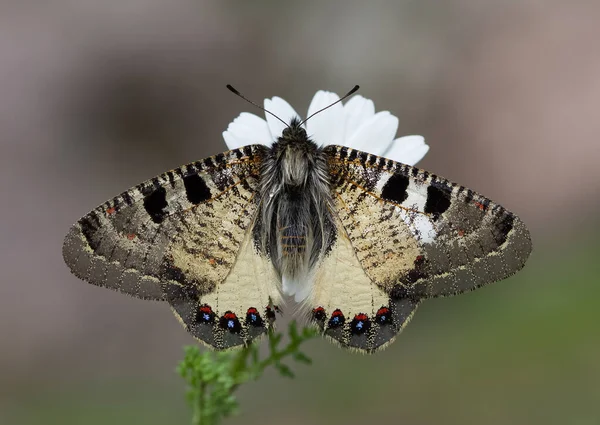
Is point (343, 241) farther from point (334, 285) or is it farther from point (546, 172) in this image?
point (546, 172)

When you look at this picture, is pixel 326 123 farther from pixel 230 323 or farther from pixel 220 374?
pixel 220 374

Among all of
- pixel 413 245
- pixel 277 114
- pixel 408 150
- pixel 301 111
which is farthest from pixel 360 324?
Result: pixel 301 111

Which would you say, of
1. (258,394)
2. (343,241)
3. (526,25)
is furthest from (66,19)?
(343,241)

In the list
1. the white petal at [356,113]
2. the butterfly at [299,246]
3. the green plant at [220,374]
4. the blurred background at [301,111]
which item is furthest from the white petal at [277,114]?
the blurred background at [301,111]

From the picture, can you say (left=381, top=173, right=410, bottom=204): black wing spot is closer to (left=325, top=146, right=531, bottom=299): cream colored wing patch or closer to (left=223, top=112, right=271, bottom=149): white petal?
(left=325, top=146, right=531, bottom=299): cream colored wing patch

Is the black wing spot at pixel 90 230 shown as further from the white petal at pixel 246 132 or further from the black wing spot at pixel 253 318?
the white petal at pixel 246 132

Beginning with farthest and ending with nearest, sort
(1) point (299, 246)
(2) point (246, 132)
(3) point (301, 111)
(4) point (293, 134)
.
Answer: (3) point (301, 111), (2) point (246, 132), (4) point (293, 134), (1) point (299, 246)
